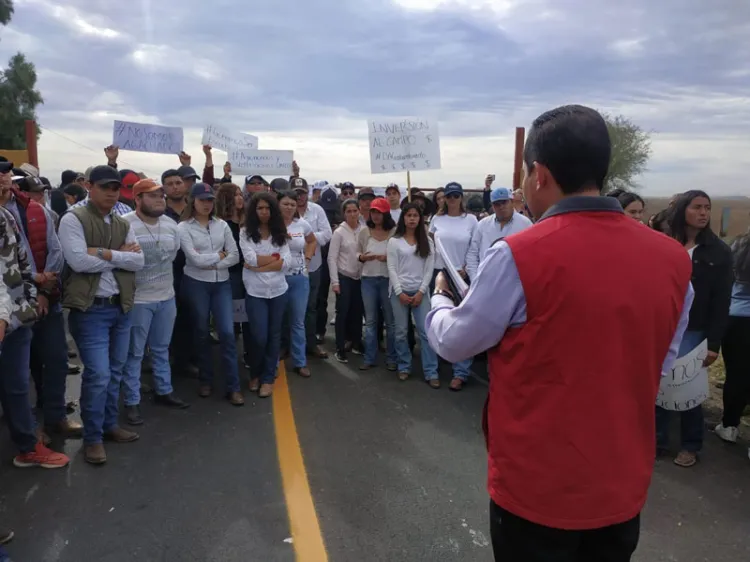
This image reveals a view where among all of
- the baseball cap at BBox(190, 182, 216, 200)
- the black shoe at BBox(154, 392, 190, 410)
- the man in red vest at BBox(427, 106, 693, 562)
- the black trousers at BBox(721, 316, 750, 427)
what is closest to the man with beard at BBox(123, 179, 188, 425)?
the black shoe at BBox(154, 392, 190, 410)

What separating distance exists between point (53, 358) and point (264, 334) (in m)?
1.95

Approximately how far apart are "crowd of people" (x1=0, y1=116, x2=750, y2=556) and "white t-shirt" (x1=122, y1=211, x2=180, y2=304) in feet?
0.04

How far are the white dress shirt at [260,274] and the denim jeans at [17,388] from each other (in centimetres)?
213

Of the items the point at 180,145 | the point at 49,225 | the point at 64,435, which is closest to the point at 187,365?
the point at 64,435

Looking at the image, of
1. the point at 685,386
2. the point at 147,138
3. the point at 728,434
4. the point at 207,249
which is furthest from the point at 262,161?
the point at 728,434

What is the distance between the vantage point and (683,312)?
1815 mm

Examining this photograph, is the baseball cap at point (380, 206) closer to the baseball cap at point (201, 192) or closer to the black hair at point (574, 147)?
the baseball cap at point (201, 192)

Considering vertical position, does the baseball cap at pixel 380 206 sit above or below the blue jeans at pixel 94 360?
above

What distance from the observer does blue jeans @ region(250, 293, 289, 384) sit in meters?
5.70

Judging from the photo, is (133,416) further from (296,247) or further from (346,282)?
(346,282)

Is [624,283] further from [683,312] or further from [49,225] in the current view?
[49,225]

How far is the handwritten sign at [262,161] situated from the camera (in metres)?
10.5

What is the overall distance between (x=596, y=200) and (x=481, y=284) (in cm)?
41

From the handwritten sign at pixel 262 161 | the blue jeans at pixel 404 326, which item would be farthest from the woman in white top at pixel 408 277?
the handwritten sign at pixel 262 161
